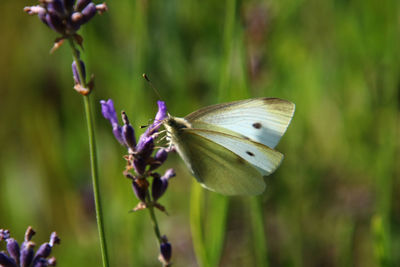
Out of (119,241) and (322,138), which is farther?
(322,138)

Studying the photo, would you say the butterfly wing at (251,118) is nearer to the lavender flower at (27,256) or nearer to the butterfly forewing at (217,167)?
the butterfly forewing at (217,167)

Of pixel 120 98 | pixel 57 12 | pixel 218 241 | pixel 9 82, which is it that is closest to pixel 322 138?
pixel 120 98

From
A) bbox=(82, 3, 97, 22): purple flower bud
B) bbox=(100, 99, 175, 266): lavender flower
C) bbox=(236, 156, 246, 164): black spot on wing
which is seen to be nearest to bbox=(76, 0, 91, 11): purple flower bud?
bbox=(82, 3, 97, 22): purple flower bud

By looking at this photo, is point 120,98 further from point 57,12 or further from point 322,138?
point 57,12

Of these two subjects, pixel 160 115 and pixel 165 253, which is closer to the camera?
pixel 165 253

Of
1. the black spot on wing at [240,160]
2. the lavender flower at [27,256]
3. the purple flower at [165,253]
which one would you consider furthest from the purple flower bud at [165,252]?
the black spot on wing at [240,160]

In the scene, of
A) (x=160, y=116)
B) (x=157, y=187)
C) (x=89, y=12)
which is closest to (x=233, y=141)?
(x=160, y=116)

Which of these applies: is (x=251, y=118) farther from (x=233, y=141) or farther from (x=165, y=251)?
(x=165, y=251)
